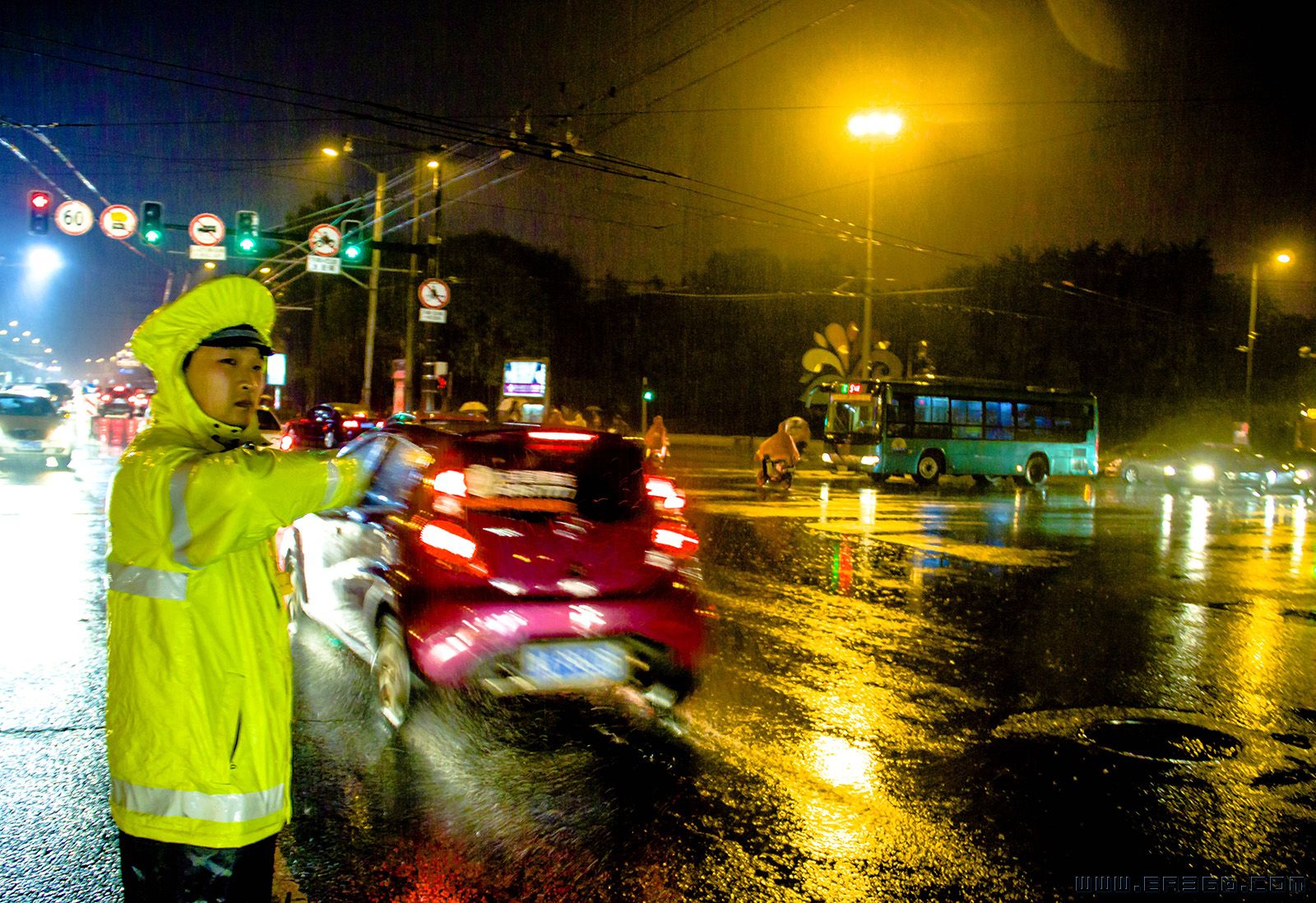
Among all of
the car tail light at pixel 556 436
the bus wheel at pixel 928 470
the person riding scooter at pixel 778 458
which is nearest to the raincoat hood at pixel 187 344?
the car tail light at pixel 556 436

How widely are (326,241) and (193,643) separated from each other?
23.3 metres

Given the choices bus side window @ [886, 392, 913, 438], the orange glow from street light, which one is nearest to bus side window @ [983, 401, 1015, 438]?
bus side window @ [886, 392, 913, 438]

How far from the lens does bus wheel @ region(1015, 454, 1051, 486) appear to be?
32531 mm

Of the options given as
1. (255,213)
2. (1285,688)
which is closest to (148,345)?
(1285,688)

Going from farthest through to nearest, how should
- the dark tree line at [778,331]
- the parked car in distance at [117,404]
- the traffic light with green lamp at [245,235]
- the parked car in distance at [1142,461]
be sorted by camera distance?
A: the parked car in distance at [117,404] → the dark tree line at [778,331] → the parked car in distance at [1142,461] → the traffic light with green lamp at [245,235]

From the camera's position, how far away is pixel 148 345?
7.80 feet

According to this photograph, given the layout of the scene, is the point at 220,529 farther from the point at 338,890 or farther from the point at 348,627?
the point at 348,627

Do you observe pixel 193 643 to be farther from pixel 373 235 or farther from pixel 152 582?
pixel 373 235

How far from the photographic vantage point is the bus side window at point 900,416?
1163 inches

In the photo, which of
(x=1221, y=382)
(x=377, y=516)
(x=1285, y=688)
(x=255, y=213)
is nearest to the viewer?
(x=377, y=516)

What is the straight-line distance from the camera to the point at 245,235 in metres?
23.7

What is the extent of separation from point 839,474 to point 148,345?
32404 millimetres

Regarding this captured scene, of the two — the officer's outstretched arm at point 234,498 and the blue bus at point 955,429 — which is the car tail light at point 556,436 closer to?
the officer's outstretched arm at point 234,498

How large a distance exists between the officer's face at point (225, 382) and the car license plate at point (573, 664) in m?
3.05
